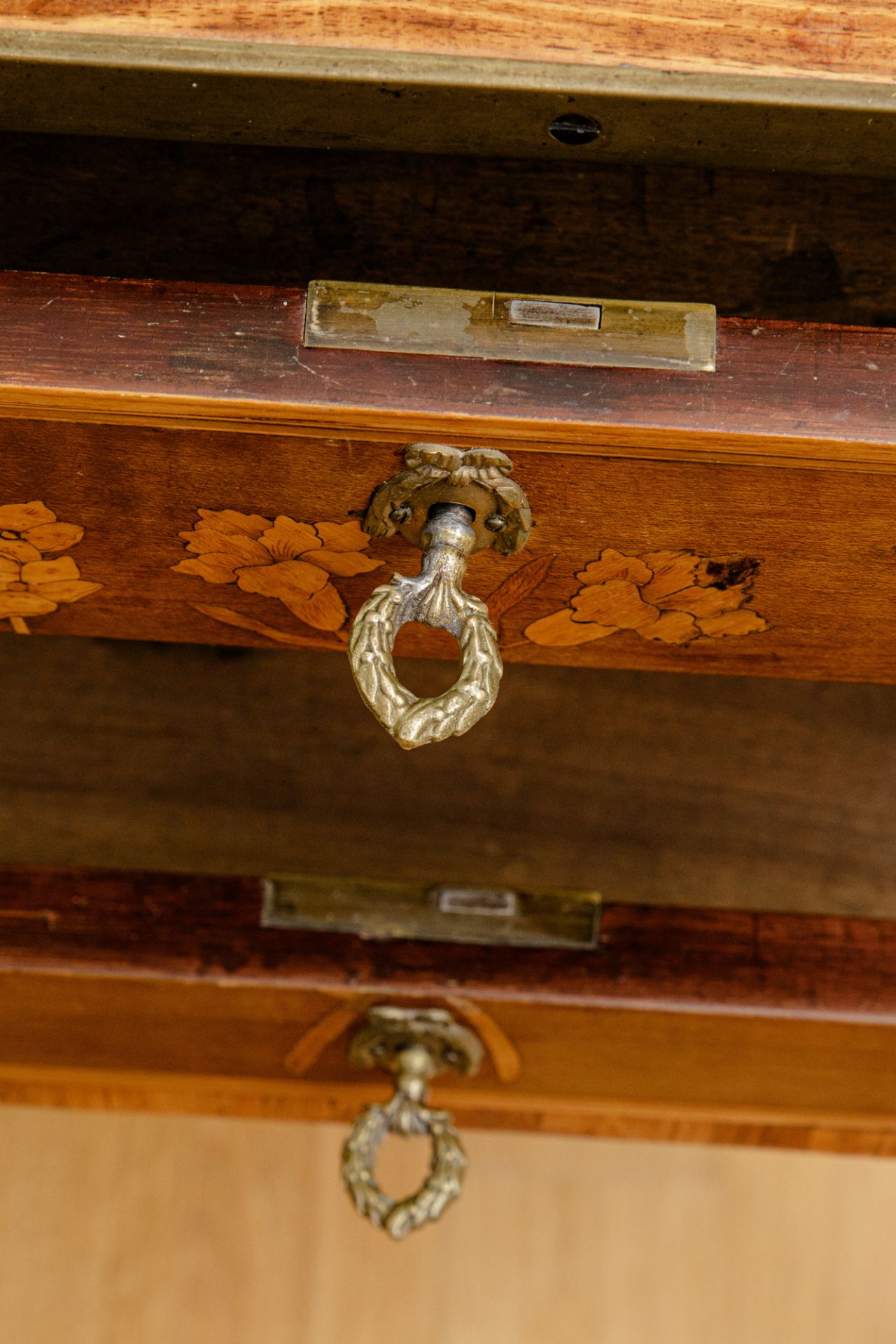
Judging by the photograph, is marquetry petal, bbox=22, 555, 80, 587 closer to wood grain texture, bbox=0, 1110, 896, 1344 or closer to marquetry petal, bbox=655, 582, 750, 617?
marquetry petal, bbox=655, 582, 750, 617

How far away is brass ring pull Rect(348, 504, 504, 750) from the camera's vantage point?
0.41 meters

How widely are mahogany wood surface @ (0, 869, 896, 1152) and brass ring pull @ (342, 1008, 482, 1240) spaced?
0.01 meters

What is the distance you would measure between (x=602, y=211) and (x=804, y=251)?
94mm

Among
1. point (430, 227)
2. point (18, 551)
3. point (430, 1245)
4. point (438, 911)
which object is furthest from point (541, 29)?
point (430, 1245)

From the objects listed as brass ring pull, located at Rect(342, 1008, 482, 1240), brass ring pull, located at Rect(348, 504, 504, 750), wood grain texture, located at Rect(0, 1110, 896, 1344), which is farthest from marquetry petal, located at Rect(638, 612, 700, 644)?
wood grain texture, located at Rect(0, 1110, 896, 1344)

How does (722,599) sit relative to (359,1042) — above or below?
above

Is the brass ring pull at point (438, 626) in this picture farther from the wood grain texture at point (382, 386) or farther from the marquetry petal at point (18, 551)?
the marquetry petal at point (18, 551)

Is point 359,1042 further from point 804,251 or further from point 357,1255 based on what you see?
point 357,1255

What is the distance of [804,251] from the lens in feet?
1.99

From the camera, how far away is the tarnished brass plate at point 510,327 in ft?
1.40

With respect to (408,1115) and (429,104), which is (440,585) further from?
(408,1115)

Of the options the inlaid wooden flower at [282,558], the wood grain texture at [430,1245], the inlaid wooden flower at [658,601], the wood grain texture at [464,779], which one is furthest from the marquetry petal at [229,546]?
the wood grain texture at [430,1245]

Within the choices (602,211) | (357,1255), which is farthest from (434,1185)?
(357,1255)

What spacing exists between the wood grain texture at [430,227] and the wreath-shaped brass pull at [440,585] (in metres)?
0.18
